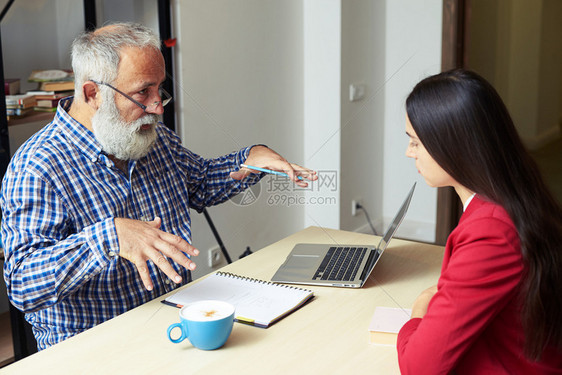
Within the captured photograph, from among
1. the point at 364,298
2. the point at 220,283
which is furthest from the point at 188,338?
the point at 364,298

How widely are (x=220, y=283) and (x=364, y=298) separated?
341 mm

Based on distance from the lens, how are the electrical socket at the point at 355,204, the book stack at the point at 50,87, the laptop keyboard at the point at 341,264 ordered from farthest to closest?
the electrical socket at the point at 355,204, the book stack at the point at 50,87, the laptop keyboard at the point at 341,264

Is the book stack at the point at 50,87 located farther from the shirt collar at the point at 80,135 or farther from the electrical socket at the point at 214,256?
the electrical socket at the point at 214,256

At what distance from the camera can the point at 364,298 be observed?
4.61ft

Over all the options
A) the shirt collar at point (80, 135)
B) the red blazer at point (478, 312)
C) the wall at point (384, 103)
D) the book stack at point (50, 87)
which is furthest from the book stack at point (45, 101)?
the wall at point (384, 103)

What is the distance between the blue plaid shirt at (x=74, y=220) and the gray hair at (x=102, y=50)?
120 mm

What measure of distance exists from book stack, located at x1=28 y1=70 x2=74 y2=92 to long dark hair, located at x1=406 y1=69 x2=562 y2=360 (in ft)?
4.95

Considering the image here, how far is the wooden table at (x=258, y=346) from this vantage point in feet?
3.63

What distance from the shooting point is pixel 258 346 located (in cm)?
118

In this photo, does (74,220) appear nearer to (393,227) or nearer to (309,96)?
(393,227)

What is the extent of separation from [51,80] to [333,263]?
49.3 inches

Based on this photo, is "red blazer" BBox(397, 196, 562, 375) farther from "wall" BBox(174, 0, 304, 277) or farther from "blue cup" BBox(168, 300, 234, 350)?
"wall" BBox(174, 0, 304, 277)

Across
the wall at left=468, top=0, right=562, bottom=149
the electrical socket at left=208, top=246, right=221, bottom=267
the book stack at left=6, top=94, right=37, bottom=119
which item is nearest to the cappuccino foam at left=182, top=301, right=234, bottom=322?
the book stack at left=6, top=94, right=37, bottom=119

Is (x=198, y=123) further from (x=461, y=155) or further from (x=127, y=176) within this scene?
(x=461, y=155)
